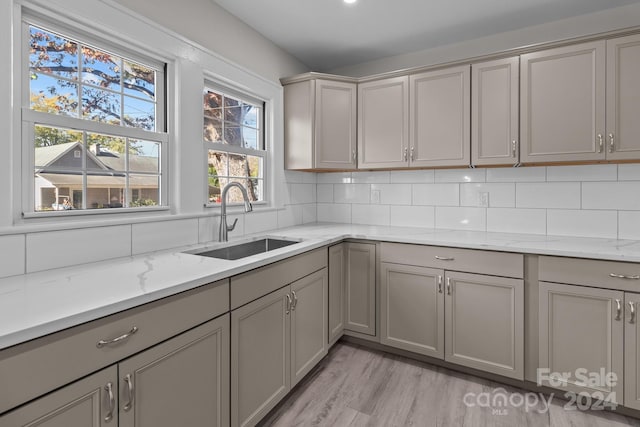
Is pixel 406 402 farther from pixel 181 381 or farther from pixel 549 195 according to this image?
pixel 549 195

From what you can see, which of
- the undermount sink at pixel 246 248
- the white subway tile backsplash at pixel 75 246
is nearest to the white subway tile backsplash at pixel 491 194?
the undermount sink at pixel 246 248

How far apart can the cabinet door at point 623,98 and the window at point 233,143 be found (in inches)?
92.8

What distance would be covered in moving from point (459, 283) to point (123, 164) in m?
2.12

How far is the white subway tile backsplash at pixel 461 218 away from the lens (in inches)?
105

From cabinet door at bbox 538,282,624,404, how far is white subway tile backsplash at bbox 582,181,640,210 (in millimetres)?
815

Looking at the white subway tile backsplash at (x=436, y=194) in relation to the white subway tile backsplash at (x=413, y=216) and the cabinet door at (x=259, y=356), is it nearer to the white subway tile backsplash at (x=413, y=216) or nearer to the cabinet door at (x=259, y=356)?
the white subway tile backsplash at (x=413, y=216)

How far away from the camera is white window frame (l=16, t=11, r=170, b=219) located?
1368 millimetres

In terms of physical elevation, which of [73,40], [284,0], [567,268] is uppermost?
[284,0]

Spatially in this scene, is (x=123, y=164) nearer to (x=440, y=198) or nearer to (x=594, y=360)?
(x=440, y=198)

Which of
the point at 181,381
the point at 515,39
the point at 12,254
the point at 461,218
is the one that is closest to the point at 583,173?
the point at 461,218

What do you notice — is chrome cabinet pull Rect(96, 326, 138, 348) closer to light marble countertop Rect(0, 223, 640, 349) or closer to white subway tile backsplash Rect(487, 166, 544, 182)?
light marble countertop Rect(0, 223, 640, 349)

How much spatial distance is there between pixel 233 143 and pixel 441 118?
1.58 metres

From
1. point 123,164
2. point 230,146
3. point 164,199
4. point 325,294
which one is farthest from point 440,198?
point 123,164

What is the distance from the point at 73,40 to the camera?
1.54 metres
